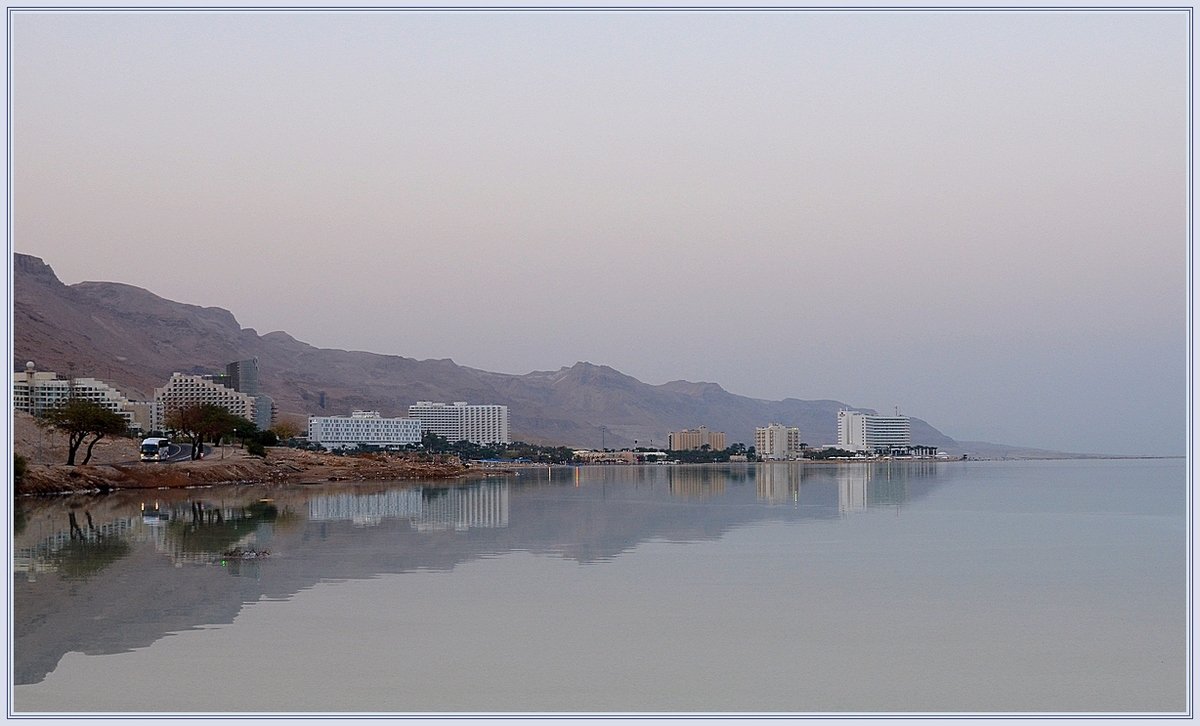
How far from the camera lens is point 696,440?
109000mm

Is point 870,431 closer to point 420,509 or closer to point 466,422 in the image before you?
point 466,422

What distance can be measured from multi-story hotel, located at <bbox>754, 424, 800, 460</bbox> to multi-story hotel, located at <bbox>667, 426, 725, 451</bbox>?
4.38 metres

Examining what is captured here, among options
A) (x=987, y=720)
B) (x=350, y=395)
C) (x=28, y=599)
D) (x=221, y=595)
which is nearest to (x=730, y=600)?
(x=221, y=595)

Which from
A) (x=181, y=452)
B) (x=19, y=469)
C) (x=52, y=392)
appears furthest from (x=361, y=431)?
(x=19, y=469)

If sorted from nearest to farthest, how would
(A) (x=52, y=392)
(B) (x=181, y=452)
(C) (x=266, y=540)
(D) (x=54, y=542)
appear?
(D) (x=54, y=542)
(C) (x=266, y=540)
(B) (x=181, y=452)
(A) (x=52, y=392)

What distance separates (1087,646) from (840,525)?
413 inches

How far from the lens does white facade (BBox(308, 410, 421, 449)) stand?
94750 mm

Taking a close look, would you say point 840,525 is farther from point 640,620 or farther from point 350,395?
point 350,395

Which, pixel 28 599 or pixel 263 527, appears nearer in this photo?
pixel 28 599

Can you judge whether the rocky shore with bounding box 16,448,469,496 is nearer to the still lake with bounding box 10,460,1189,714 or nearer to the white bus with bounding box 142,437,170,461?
the white bus with bounding box 142,437,170,461

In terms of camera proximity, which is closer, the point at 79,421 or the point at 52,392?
the point at 79,421

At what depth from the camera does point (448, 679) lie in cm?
591

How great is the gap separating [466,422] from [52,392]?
50.0 m

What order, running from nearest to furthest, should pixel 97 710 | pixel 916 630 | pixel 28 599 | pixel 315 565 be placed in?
1. pixel 97 710
2. pixel 916 630
3. pixel 28 599
4. pixel 315 565
